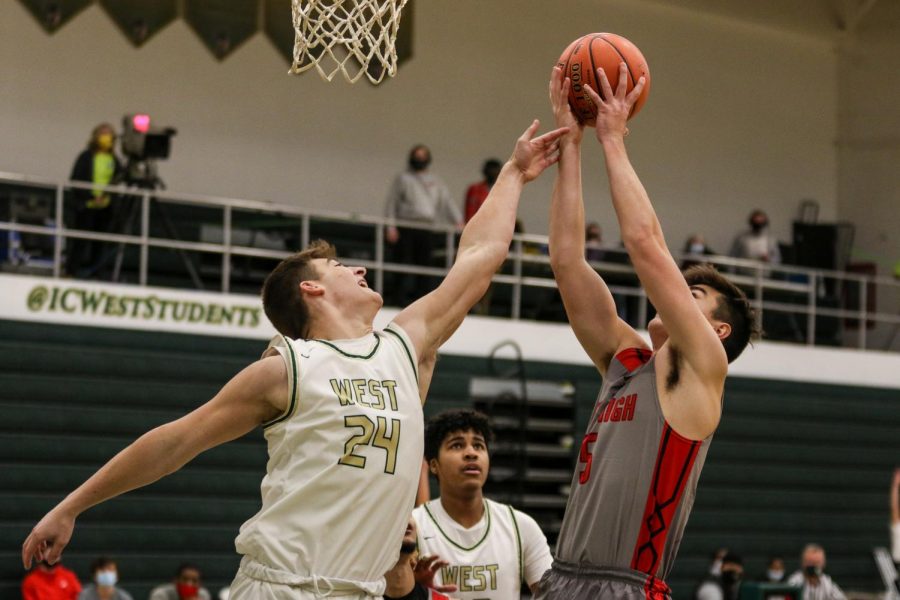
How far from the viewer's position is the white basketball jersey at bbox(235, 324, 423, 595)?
4090 mm

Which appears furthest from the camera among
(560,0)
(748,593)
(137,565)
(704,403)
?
(560,0)

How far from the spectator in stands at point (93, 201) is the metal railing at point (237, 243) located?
94 millimetres

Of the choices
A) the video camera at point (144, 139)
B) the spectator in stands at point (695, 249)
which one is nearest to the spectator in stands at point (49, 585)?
the video camera at point (144, 139)

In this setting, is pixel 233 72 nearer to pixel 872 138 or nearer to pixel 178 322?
pixel 178 322

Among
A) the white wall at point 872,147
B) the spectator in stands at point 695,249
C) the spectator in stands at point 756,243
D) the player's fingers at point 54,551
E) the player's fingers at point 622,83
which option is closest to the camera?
the player's fingers at point 54,551

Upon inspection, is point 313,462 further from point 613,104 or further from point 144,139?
point 144,139

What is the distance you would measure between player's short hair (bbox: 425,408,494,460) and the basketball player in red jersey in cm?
188

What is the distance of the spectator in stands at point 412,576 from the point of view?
17.9 ft

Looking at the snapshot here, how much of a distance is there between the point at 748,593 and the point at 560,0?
41.4ft

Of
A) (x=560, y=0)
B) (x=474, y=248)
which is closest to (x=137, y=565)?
(x=474, y=248)

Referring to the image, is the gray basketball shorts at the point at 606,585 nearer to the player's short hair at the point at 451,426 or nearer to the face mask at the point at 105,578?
the player's short hair at the point at 451,426

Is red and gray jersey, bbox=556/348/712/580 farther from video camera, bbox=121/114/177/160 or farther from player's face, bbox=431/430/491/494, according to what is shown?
video camera, bbox=121/114/177/160

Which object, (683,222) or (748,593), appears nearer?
(748,593)

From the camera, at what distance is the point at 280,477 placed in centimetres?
417
